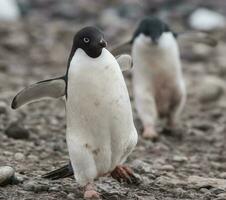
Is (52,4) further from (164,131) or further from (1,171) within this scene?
(1,171)

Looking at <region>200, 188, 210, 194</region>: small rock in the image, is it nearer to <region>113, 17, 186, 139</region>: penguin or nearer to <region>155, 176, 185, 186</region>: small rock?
<region>155, 176, 185, 186</region>: small rock

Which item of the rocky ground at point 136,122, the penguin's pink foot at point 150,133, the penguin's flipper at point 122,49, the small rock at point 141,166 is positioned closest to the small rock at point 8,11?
the rocky ground at point 136,122

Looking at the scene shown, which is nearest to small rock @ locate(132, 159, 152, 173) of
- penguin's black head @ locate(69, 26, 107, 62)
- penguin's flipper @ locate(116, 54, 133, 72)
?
penguin's flipper @ locate(116, 54, 133, 72)

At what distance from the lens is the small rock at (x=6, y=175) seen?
185 inches

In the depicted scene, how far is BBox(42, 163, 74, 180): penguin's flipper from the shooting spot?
486 cm

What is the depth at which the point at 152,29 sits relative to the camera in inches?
274

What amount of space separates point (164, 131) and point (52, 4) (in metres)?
8.27

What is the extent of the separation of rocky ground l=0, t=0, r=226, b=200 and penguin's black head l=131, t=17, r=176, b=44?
2.96 ft

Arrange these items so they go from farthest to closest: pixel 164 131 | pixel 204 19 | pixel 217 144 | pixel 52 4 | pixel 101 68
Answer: pixel 52 4 < pixel 204 19 < pixel 164 131 < pixel 217 144 < pixel 101 68

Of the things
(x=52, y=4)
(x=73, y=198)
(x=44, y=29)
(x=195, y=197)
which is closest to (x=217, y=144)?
(x=195, y=197)

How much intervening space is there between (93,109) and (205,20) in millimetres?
9357

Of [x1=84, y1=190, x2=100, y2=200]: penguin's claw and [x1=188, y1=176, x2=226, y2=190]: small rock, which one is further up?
[x1=84, y1=190, x2=100, y2=200]: penguin's claw

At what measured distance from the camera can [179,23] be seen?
13.9 m

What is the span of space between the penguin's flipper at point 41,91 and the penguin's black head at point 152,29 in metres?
2.24
